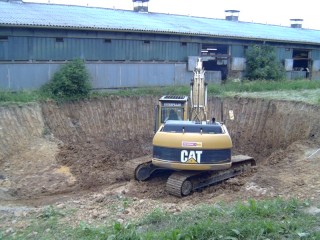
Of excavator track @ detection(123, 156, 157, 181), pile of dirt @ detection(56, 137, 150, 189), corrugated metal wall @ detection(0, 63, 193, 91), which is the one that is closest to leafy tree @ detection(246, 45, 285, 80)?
corrugated metal wall @ detection(0, 63, 193, 91)

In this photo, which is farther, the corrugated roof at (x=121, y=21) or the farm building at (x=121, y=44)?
the corrugated roof at (x=121, y=21)

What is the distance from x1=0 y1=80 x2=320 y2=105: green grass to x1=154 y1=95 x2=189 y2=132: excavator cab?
6.08 meters

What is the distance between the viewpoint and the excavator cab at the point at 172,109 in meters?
15.3

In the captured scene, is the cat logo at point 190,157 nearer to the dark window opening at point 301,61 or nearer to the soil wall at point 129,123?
the soil wall at point 129,123

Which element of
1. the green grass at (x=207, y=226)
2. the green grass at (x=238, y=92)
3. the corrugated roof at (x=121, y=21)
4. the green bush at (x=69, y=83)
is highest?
the corrugated roof at (x=121, y=21)

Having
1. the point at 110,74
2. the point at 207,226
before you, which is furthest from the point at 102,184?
the point at 110,74

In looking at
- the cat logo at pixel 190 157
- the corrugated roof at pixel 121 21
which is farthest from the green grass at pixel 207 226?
the corrugated roof at pixel 121 21

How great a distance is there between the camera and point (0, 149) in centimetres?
1614

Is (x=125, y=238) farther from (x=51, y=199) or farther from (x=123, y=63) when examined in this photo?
(x=123, y=63)

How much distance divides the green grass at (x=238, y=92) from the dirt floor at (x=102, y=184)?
2.20 m

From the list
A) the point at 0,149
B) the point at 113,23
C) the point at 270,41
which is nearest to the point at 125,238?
the point at 0,149

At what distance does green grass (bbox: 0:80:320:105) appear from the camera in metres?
18.9

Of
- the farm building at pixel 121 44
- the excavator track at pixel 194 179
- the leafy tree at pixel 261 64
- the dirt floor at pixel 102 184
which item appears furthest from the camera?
the leafy tree at pixel 261 64

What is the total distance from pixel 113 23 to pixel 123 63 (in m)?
2.14
